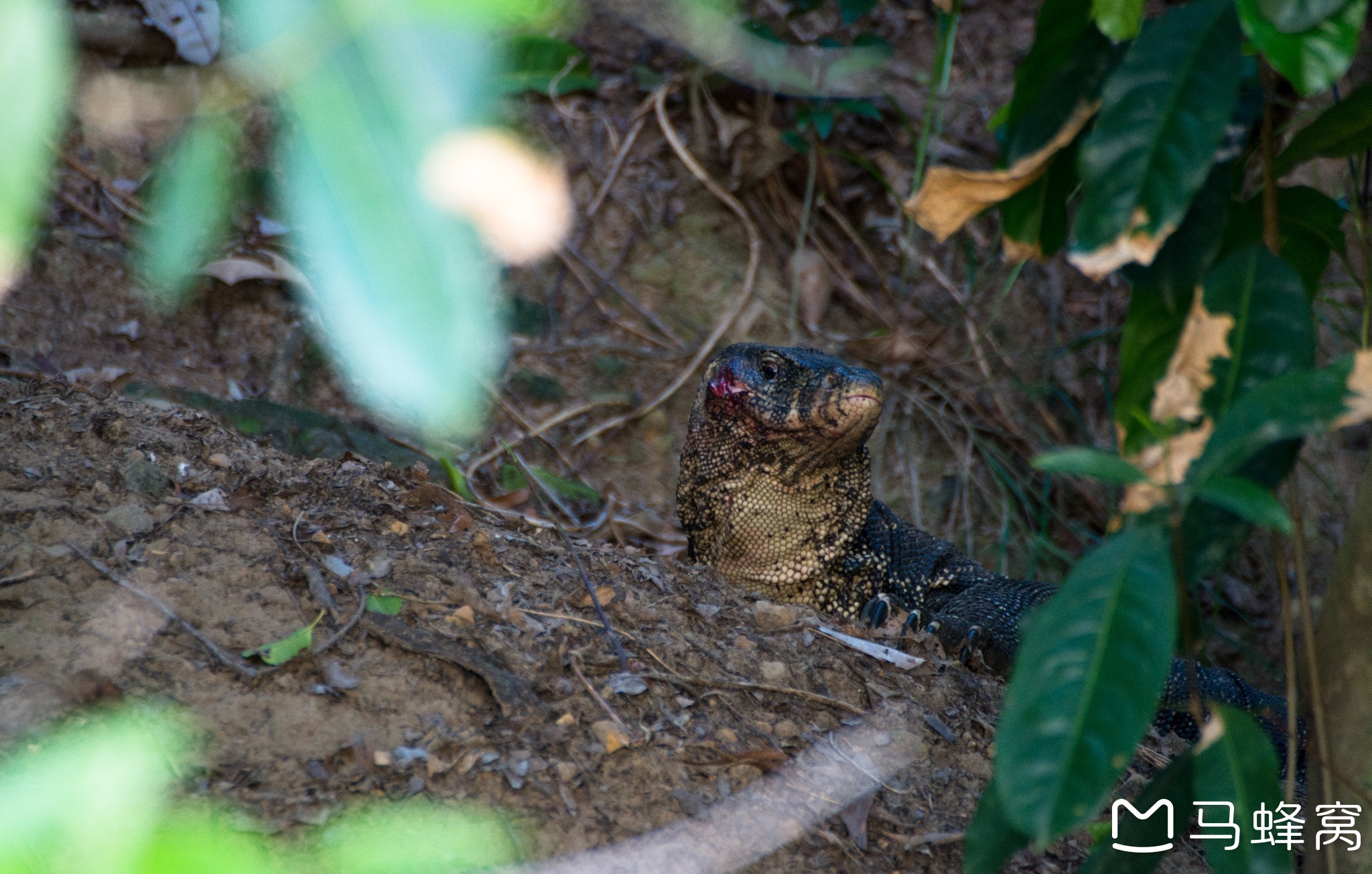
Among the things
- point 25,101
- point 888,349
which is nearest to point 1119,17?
point 25,101

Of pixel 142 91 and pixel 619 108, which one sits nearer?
pixel 142 91

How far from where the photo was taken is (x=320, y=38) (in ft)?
1.65

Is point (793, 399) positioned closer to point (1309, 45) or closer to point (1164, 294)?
point (1164, 294)

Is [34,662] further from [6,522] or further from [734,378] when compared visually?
[734,378]

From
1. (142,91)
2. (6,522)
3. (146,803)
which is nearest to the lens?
(142,91)

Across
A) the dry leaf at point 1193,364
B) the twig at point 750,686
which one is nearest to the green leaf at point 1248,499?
the dry leaf at point 1193,364

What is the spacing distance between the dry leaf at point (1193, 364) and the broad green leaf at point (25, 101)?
139cm

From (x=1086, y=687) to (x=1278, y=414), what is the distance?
39cm

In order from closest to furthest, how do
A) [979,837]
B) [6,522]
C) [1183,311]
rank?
[979,837]
[1183,311]
[6,522]

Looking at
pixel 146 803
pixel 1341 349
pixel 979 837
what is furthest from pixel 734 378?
pixel 1341 349

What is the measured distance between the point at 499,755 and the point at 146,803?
108cm

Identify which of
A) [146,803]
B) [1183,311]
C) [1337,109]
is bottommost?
[146,803]

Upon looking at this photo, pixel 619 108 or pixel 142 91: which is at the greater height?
pixel 142 91

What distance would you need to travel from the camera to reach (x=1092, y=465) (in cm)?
116
